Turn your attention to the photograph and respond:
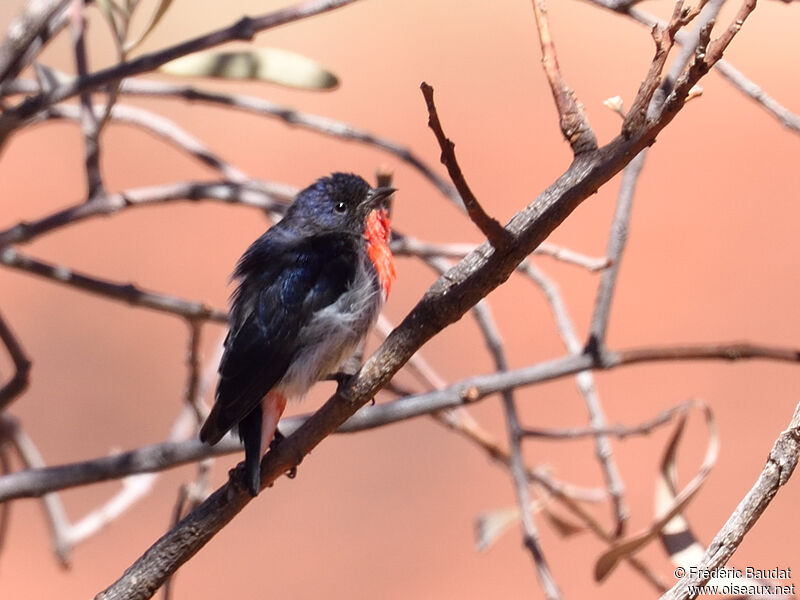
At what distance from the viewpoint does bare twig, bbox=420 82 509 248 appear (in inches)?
60.6

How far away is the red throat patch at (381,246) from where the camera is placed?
2867 millimetres

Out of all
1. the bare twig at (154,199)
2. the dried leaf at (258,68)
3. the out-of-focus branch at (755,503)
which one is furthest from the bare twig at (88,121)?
the out-of-focus branch at (755,503)

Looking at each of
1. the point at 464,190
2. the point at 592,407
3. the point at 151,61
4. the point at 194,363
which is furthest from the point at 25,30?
the point at 592,407

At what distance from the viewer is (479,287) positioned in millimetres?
1687

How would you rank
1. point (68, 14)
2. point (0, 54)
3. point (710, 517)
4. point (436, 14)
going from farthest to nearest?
point (436, 14) → point (710, 517) → point (68, 14) → point (0, 54)

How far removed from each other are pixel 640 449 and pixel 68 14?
4709 mm

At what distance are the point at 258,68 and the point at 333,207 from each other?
0.48 m

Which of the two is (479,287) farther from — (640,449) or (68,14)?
(640,449)

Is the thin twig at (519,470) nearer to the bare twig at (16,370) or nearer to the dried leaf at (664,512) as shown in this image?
the dried leaf at (664,512)

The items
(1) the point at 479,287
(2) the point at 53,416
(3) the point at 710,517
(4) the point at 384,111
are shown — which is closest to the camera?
(1) the point at 479,287

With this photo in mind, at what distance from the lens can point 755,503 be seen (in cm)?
141

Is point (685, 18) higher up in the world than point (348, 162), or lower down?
lower down

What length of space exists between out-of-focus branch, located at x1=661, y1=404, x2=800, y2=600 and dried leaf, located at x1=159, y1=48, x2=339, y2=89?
5.93 ft

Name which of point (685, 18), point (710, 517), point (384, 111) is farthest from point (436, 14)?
point (685, 18)
